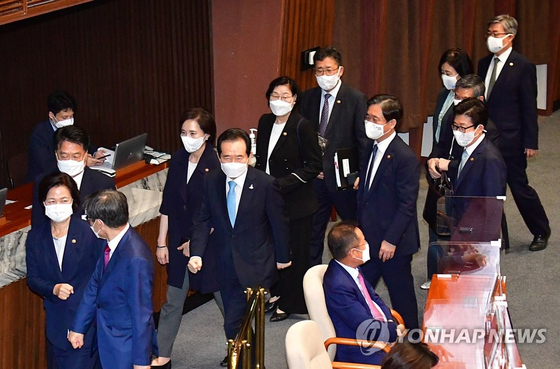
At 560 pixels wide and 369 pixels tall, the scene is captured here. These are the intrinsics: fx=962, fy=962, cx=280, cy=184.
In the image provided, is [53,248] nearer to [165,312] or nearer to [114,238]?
[114,238]

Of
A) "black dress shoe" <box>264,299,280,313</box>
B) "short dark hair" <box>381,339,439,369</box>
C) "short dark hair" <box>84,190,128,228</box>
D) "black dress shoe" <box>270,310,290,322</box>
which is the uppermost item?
"short dark hair" <box>84,190,128,228</box>

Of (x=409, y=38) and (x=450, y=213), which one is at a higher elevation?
(x=409, y=38)

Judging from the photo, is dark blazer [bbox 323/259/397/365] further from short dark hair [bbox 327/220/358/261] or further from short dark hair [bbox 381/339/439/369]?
short dark hair [bbox 381/339/439/369]

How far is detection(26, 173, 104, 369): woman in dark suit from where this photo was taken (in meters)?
5.11

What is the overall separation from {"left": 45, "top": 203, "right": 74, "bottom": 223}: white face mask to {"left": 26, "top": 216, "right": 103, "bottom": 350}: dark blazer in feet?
0.30

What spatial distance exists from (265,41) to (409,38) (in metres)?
2.07

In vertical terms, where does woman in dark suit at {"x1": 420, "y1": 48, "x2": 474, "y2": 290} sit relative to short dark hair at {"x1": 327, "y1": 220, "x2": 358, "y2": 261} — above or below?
above

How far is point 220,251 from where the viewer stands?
554 cm

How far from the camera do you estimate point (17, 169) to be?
290 inches

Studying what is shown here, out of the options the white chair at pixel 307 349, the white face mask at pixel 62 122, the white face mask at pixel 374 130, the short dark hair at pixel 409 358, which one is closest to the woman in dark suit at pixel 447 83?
the white face mask at pixel 374 130

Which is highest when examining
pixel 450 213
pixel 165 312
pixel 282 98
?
pixel 282 98

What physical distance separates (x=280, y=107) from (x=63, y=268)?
1.80 metres

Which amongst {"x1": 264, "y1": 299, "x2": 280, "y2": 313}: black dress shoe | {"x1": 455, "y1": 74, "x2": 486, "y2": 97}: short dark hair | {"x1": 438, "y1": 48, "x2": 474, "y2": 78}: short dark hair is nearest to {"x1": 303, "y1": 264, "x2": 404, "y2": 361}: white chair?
{"x1": 264, "y1": 299, "x2": 280, "y2": 313}: black dress shoe

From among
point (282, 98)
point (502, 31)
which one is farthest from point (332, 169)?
point (502, 31)
